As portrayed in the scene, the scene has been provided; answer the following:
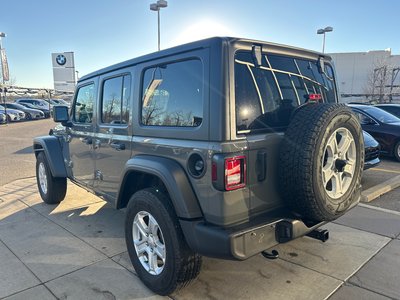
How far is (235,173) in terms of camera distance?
2.27 metres

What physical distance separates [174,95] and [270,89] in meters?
0.77

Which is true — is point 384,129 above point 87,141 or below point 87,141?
below

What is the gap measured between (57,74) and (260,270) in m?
30.7

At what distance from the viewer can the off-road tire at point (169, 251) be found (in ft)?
8.23

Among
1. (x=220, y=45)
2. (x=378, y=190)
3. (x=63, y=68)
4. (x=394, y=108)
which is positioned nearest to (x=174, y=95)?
(x=220, y=45)

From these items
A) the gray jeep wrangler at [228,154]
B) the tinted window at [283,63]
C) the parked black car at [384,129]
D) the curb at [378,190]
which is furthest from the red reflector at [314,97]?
the parked black car at [384,129]

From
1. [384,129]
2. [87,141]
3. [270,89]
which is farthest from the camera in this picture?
[384,129]

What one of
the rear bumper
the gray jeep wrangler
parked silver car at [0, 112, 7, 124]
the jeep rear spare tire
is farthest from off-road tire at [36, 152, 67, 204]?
parked silver car at [0, 112, 7, 124]

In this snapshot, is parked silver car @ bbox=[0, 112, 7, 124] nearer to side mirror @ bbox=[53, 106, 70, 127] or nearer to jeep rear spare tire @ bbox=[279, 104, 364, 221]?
side mirror @ bbox=[53, 106, 70, 127]

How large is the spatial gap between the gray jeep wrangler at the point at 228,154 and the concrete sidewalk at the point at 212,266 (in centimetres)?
33

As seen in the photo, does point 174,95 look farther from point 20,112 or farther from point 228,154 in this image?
point 20,112

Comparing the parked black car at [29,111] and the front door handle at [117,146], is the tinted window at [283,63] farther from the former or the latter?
the parked black car at [29,111]

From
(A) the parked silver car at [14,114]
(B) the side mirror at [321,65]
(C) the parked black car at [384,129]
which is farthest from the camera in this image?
(A) the parked silver car at [14,114]

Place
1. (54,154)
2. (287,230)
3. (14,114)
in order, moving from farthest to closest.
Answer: (14,114)
(54,154)
(287,230)
